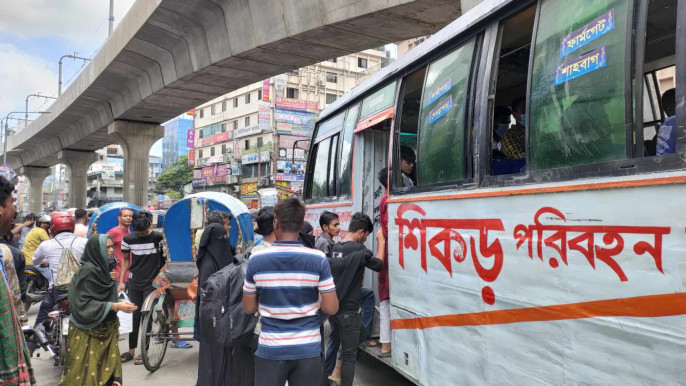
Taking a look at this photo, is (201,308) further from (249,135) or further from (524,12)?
(249,135)

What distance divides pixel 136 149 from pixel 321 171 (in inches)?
715

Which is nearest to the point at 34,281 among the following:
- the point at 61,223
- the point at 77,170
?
the point at 61,223

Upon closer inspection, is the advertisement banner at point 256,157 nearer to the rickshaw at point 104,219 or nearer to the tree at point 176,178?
the tree at point 176,178

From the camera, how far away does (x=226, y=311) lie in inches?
140

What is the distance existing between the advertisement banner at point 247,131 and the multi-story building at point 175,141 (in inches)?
A: 2032

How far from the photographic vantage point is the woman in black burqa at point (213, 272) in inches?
157

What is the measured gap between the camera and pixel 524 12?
9.73 ft

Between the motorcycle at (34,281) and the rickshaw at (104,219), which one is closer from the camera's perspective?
the motorcycle at (34,281)

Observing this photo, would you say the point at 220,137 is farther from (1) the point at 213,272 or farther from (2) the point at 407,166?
(2) the point at 407,166

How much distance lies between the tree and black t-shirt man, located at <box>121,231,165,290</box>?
197 feet

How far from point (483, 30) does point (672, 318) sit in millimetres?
2152

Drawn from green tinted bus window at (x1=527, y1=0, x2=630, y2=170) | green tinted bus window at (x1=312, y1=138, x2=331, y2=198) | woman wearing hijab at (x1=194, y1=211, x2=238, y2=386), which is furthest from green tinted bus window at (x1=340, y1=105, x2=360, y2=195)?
green tinted bus window at (x1=527, y1=0, x2=630, y2=170)

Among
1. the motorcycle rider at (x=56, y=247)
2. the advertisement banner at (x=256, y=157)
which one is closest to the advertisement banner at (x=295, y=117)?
the advertisement banner at (x=256, y=157)

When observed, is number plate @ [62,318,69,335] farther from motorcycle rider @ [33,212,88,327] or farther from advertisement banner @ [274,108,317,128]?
advertisement banner @ [274,108,317,128]
